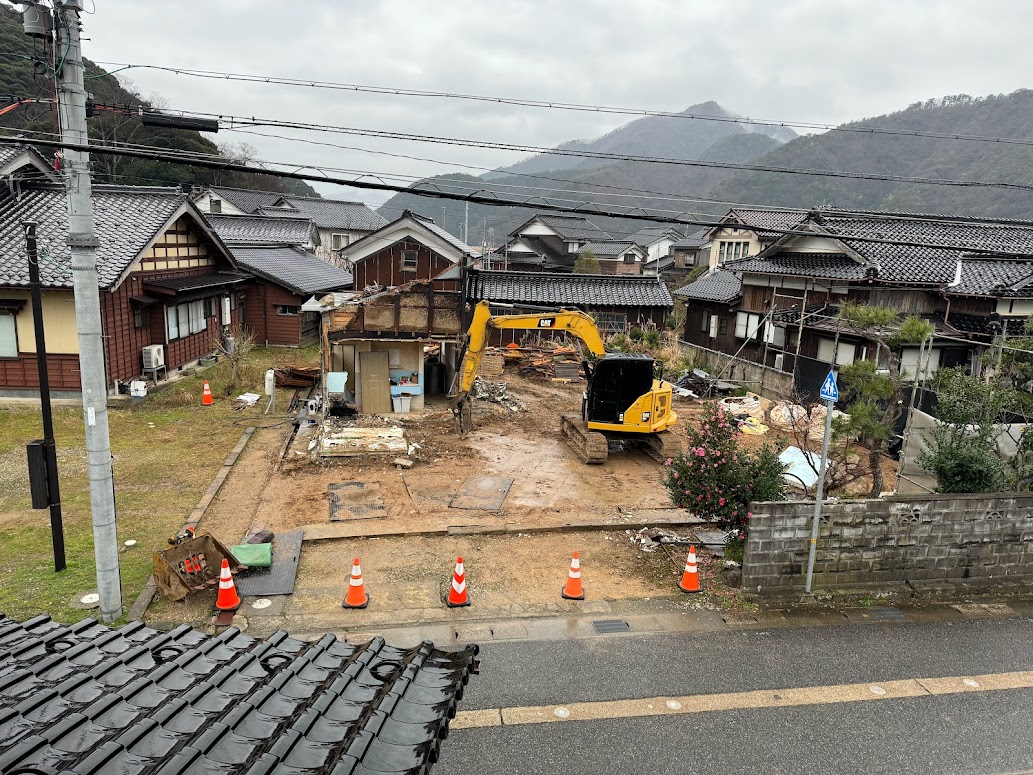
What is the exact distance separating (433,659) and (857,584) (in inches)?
289

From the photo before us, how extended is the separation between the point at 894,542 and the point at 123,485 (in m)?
13.0

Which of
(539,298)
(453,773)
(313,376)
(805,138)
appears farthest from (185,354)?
(805,138)

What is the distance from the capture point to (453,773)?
550 centimetres

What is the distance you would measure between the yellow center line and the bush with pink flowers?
2.54m

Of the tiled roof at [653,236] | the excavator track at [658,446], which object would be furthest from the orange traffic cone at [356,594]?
the tiled roof at [653,236]

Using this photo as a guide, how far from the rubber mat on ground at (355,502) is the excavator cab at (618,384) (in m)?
5.54

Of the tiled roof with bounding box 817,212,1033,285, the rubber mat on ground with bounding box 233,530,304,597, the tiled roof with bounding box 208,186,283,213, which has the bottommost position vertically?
the rubber mat on ground with bounding box 233,530,304,597

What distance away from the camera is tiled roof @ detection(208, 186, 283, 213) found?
50.4 metres

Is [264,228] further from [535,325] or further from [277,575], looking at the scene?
[277,575]

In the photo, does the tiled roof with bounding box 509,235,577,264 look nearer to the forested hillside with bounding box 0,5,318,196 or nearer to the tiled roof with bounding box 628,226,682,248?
the tiled roof with bounding box 628,226,682,248

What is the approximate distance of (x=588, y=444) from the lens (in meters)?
14.5

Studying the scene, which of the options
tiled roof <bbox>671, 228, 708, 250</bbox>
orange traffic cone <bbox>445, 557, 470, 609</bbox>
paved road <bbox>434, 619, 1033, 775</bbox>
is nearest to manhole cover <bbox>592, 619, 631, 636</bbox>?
paved road <bbox>434, 619, 1033, 775</bbox>

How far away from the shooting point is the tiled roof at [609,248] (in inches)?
2164

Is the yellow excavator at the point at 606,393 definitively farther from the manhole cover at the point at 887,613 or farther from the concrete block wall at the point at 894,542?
the manhole cover at the point at 887,613
